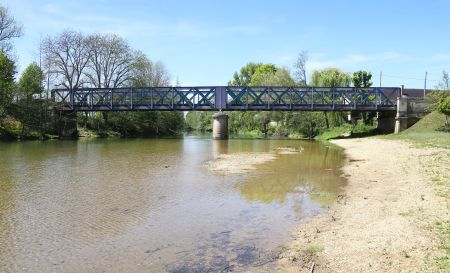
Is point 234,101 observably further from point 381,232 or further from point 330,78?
point 381,232

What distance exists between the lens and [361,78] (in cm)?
7238

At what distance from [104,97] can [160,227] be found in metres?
53.6

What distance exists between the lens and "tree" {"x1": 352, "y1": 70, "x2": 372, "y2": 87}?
72125 mm

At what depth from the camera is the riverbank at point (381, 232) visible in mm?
7109

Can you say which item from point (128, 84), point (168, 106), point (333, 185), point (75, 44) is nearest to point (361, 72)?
point (168, 106)

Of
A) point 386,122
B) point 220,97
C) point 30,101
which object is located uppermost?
point 220,97

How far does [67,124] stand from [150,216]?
2049 inches

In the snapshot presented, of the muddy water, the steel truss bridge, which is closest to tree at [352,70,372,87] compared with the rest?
the steel truss bridge

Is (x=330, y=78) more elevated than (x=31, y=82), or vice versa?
(x=330, y=78)

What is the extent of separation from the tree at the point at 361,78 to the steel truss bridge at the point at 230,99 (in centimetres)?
1129

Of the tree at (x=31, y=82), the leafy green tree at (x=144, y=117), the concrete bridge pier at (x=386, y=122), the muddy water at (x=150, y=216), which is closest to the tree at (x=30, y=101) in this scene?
the tree at (x=31, y=82)

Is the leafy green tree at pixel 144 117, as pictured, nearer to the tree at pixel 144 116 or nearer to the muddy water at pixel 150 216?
the tree at pixel 144 116

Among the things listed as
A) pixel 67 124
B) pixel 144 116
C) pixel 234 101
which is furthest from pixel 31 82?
pixel 234 101

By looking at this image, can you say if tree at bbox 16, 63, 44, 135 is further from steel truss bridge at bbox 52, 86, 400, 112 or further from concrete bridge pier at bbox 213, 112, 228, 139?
concrete bridge pier at bbox 213, 112, 228, 139
